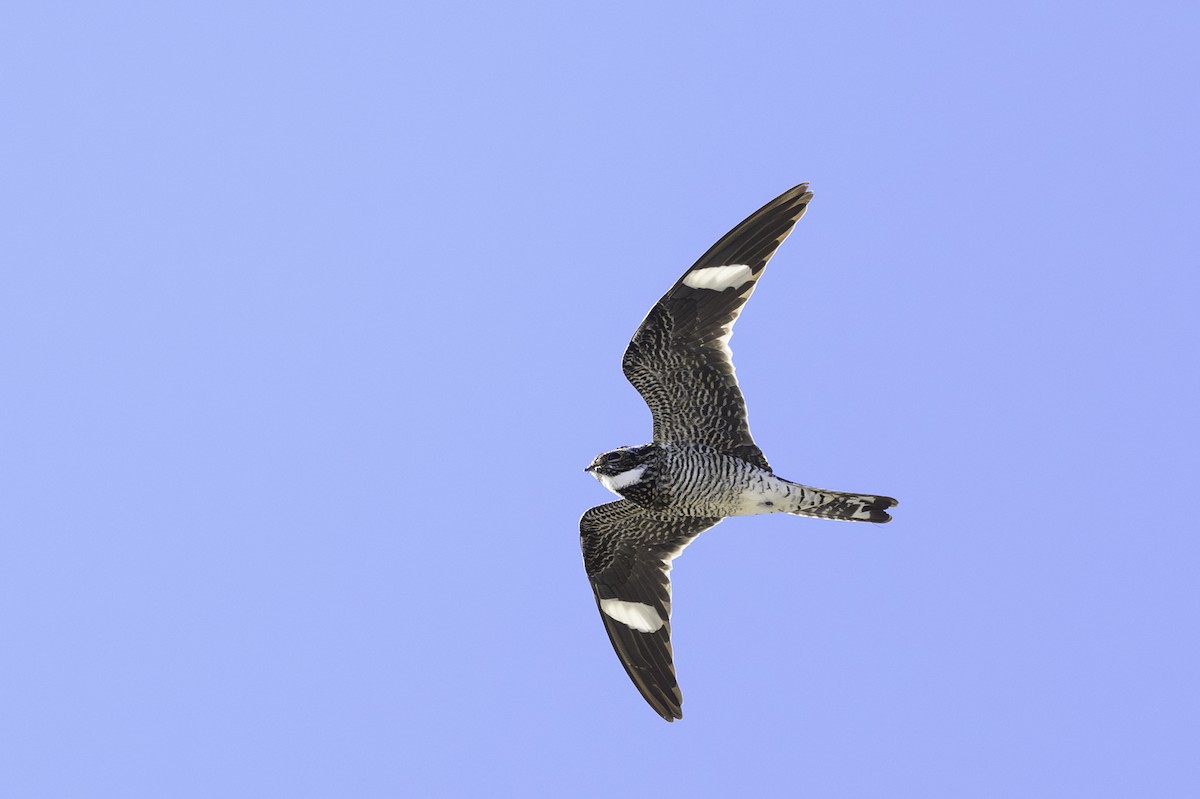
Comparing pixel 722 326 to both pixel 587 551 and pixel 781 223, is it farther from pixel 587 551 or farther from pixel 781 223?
pixel 587 551

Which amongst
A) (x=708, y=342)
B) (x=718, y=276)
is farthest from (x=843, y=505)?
(x=718, y=276)

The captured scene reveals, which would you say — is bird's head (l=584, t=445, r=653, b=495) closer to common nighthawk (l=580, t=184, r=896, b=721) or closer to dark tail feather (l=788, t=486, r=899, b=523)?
common nighthawk (l=580, t=184, r=896, b=721)

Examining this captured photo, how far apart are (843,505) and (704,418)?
4.24ft

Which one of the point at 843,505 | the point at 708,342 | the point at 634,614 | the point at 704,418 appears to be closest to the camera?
the point at 843,505

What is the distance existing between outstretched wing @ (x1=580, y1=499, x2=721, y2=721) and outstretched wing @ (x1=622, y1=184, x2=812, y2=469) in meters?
0.92

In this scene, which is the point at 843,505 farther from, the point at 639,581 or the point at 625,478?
the point at 639,581

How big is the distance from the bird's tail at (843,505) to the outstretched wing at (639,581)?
3.70 ft

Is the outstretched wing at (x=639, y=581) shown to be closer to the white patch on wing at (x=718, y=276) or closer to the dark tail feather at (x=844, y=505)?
the dark tail feather at (x=844, y=505)

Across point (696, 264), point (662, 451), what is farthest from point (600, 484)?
point (696, 264)

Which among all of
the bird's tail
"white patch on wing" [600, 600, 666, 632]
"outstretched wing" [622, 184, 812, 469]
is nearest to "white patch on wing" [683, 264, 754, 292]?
"outstretched wing" [622, 184, 812, 469]

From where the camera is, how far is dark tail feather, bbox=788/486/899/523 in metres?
9.52

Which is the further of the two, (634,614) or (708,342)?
(634,614)

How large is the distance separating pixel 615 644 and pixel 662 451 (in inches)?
71.3

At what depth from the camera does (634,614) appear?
10.7 meters
